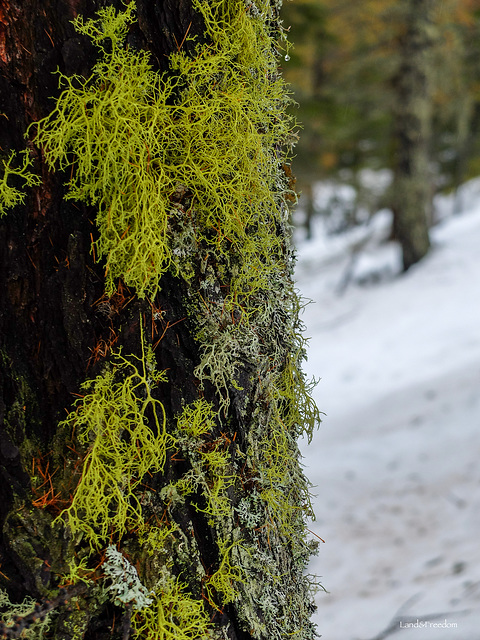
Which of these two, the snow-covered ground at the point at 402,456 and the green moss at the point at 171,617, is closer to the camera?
the green moss at the point at 171,617

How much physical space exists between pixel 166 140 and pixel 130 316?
0.31 m

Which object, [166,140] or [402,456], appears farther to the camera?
[402,456]

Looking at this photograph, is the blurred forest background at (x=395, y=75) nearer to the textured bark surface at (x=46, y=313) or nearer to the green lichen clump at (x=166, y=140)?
the green lichen clump at (x=166, y=140)

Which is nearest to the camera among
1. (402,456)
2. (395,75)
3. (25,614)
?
(25,614)

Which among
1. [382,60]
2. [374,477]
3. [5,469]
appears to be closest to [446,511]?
[374,477]

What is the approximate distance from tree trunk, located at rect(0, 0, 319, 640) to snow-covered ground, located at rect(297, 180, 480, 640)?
1.18m

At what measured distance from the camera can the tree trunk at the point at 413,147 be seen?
7.65 m

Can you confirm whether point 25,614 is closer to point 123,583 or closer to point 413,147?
point 123,583

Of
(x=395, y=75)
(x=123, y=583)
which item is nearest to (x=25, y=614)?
(x=123, y=583)

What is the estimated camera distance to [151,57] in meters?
0.86

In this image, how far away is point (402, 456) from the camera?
3801mm

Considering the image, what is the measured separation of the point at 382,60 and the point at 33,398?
27.8 feet

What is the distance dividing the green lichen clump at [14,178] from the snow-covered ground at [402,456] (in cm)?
173

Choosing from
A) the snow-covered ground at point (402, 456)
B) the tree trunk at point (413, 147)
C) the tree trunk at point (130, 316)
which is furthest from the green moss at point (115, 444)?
the tree trunk at point (413, 147)
